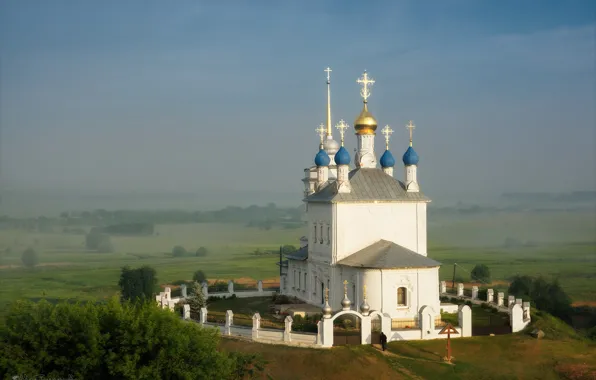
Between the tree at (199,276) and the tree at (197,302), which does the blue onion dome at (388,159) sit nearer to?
the tree at (197,302)

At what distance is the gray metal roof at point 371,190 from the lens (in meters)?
35.2

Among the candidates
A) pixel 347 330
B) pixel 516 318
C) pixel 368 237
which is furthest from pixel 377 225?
pixel 516 318

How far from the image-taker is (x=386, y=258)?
3288 centimetres

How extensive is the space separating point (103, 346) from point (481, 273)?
31.7m

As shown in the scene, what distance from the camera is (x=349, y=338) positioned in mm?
30125

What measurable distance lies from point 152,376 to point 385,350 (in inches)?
351

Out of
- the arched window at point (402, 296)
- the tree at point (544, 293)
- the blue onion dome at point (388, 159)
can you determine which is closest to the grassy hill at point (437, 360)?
the arched window at point (402, 296)

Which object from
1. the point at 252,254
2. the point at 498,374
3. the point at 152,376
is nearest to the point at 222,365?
the point at 152,376

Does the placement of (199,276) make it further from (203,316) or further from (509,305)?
(509,305)

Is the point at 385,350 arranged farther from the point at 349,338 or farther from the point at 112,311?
the point at 112,311

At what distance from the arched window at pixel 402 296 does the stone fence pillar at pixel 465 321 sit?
2123 millimetres

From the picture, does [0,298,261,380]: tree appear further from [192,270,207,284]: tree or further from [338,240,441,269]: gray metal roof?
[192,270,207,284]: tree

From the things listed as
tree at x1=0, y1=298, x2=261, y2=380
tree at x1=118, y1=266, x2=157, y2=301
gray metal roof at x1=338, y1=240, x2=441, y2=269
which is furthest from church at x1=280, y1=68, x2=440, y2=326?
tree at x1=118, y1=266, x2=157, y2=301

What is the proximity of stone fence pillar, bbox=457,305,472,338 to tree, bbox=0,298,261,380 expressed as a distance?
9910 mm
